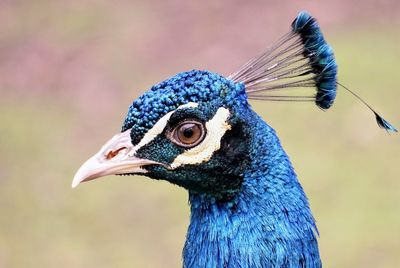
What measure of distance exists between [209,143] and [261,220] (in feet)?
0.60

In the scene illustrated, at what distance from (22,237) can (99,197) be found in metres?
0.41

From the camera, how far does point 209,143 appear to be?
4.69ft

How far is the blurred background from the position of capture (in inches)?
132

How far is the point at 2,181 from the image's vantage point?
3.65 m

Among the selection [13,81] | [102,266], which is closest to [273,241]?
[102,266]

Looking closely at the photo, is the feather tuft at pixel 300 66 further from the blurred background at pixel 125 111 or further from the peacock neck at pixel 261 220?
the blurred background at pixel 125 111

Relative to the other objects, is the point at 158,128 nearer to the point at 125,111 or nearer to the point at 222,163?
the point at 222,163

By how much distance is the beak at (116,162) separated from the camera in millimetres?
1430

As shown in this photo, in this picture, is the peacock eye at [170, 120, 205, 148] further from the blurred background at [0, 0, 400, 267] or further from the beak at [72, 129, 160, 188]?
the blurred background at [0, 0, 400, 267]

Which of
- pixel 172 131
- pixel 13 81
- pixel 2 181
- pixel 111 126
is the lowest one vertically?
pixel 172 131

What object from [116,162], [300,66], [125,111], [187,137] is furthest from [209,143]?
[125,111]

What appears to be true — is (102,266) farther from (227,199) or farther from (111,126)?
(227,199)

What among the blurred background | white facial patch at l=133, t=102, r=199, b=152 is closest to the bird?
white facial patch at l=133, t=102, r=199, b=152

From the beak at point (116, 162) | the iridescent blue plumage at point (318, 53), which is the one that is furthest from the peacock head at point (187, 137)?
the iridescent blue plumage at point (318, 53)
